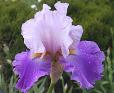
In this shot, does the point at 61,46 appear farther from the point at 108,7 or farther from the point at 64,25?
the point at 108,7

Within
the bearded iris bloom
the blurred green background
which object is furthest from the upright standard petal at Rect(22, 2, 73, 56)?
the blurred green background

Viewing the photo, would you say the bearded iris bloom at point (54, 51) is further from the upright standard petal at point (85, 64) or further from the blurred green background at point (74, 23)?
the blurred green background at point (74, 23)

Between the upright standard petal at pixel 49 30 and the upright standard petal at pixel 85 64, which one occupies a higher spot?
the upright standard petal at pixel 49 30

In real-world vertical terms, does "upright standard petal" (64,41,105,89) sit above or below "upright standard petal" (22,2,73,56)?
below

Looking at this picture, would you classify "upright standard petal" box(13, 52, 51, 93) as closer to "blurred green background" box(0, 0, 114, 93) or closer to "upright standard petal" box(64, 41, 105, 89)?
"upright standard petal" box(64, 41, 105, 89)

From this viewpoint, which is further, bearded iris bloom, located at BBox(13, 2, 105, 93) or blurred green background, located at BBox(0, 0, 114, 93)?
blurred green background, located at BBox(0, 0, 114, 93)

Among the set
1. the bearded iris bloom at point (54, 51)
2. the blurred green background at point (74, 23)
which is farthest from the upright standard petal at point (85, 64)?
the blurred green background at point (74, 23)
